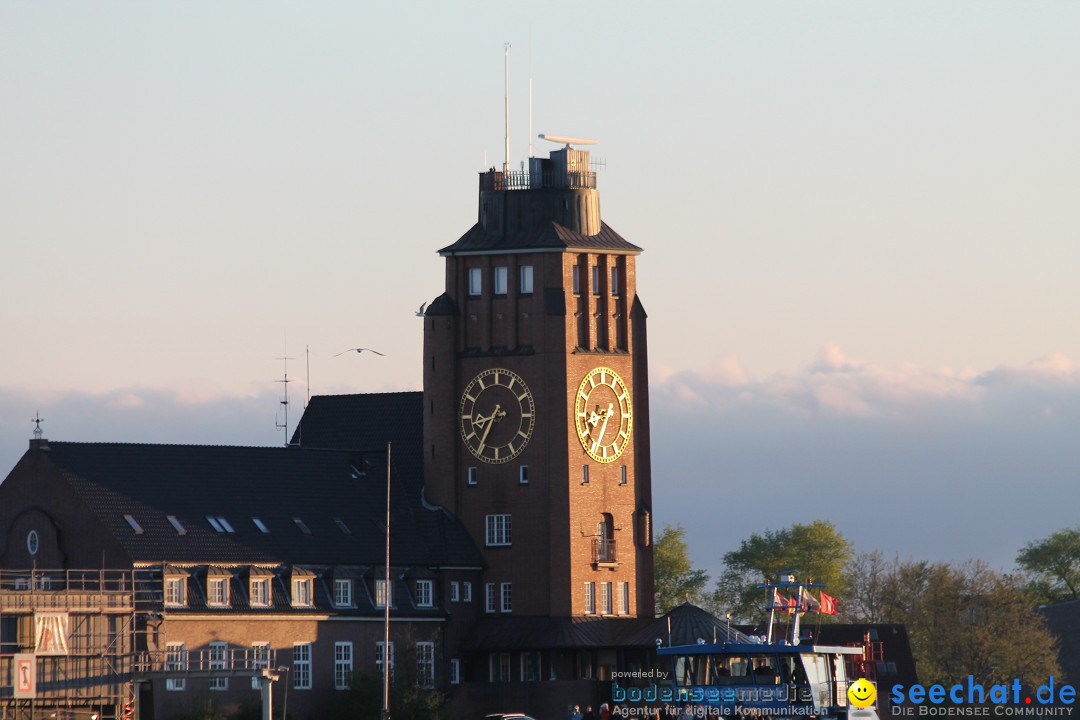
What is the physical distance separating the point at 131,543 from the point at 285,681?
387 inches

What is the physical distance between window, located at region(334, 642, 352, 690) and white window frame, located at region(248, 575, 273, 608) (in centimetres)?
471

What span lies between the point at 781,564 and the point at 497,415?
63.6 metres

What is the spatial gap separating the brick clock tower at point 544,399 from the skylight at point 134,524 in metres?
19.6

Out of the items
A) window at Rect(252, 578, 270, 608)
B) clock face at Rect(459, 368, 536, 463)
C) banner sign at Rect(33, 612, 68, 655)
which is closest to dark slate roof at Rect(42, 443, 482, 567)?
window at Rect(252, 578, 270, 608)

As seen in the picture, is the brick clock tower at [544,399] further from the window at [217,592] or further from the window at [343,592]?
the window at [217,592]

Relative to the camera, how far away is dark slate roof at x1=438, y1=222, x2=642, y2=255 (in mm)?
131250

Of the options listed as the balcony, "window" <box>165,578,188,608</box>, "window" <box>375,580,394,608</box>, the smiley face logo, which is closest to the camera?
the smiley face logo

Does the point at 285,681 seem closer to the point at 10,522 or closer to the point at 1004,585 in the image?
the point at 10,522

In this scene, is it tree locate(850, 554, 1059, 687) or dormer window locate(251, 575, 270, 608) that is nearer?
dormer window locate(251, 575, 270, 608)

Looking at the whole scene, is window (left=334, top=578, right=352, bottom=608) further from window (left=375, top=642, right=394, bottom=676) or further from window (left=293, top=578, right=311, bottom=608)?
window (left=375, top=642, right=394, bottom=676)

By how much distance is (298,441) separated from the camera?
14275cm

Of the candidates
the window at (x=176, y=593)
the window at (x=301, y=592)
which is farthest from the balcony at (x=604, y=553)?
the window at (x=176, y=593)

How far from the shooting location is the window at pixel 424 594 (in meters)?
129

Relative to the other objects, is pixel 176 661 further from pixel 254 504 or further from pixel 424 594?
pixel 424 594
